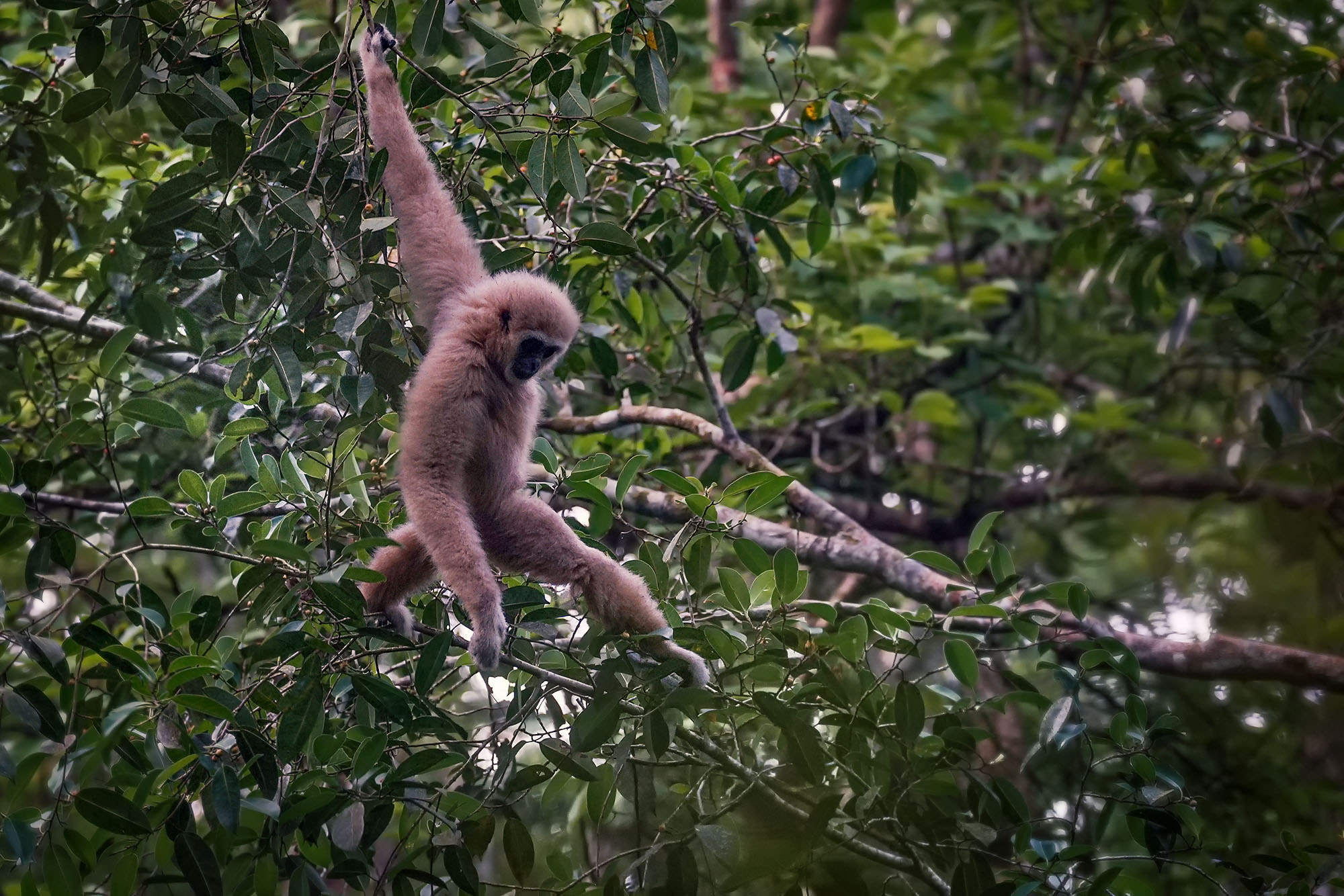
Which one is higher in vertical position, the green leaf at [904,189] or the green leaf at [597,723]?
the green leaf at [904,189]

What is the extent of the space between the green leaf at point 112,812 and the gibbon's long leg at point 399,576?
98cm

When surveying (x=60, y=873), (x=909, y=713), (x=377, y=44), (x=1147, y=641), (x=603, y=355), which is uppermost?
(x=377, y=44)

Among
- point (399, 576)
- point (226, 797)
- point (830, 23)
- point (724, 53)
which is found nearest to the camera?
point (226, 797)

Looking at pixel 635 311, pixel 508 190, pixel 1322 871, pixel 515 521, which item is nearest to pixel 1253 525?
pixel 1322 871

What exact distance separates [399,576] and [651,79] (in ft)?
5.90

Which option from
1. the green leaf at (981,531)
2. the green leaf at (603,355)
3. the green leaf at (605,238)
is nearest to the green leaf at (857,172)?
the green leaf at (603,355)

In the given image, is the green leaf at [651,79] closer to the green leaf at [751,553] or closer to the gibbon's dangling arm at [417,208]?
the gibbon's dangling arm at [417,208]

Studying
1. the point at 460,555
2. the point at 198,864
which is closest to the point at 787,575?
the point at 460,555

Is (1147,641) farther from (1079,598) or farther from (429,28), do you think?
(429,28)

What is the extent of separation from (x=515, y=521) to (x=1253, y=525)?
3.30 metres

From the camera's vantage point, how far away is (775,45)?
425 cm

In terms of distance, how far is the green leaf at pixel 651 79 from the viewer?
10.1 feet

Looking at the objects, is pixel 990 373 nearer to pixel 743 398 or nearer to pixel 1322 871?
pixel 743 398

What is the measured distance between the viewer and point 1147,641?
4414mm
